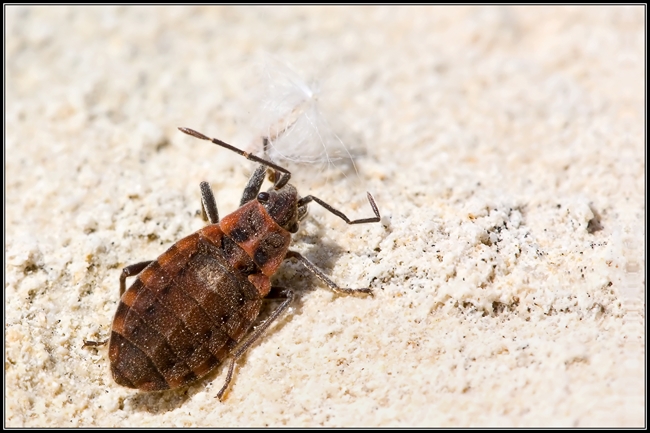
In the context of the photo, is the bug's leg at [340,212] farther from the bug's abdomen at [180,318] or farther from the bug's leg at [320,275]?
the bug's abdomen at [180,318]

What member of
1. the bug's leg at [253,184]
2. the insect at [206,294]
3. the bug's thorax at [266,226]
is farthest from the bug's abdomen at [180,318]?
the bug's leg at [253,184]

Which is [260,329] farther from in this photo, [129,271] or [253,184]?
[253,184]

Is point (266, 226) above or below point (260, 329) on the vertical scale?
above

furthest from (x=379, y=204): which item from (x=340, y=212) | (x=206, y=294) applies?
(x=206, y=294)

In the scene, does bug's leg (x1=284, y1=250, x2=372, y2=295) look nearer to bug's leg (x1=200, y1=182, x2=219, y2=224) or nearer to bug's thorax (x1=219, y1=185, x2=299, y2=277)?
bug's thorax (x1=219, y1=185, x2=299, y2=277)

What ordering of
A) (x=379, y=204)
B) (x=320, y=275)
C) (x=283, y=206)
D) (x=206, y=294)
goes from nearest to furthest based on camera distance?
(x=206, y=294) → (x=320, y=275) → (x=283, y=206) → (x=379, y=204)

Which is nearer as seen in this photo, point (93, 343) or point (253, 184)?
point (93, 343)

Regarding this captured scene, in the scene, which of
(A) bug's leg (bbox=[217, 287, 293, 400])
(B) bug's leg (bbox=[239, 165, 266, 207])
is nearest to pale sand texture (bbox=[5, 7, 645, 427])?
(A) bug's leg (bbox=[217, 287, 293, 400])
